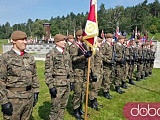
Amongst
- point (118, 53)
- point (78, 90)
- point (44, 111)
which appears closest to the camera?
point (78, 90)

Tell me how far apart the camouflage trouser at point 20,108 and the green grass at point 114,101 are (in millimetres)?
2194

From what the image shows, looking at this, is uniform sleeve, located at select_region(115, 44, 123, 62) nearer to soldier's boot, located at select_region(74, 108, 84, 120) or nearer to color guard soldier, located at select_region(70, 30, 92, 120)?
color guard soldier, located at select_region(70, 30, 92, 120)

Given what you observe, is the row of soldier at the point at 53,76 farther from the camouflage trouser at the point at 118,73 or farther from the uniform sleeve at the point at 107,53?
the camouflage trouser at the point at 118,73

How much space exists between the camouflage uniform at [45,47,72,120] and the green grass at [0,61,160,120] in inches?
51.5

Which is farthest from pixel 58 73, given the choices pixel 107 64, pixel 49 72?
pixel 107 64

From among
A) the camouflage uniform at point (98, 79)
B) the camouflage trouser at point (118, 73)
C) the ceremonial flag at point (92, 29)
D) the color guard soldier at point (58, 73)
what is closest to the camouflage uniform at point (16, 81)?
the color guard soldier at point (58, 73)

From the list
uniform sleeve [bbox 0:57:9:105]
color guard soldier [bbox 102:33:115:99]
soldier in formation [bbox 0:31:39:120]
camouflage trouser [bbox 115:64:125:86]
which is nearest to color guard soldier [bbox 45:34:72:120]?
soldier in formation [bbox 0:31:39:120]

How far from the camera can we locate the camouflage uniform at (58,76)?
5.77m

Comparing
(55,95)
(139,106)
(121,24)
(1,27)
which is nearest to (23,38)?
(55,95)

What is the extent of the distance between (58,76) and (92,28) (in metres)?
1.55

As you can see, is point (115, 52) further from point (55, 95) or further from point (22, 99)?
point (22, 99)

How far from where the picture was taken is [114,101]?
9.14m

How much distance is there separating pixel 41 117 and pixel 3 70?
2925 millimetres

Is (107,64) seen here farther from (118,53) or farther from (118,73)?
(118,73)
